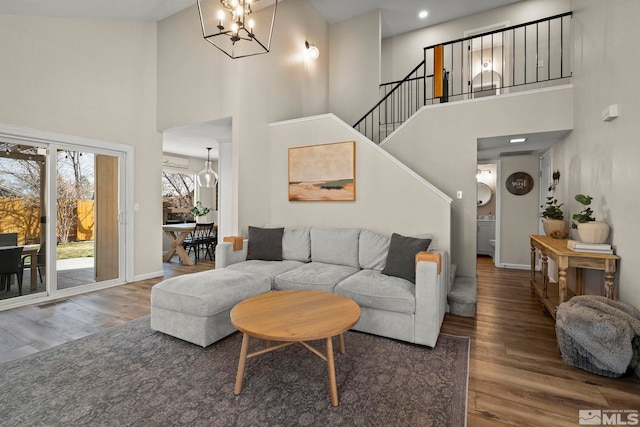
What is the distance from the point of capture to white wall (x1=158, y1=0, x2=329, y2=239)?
4.21 metres

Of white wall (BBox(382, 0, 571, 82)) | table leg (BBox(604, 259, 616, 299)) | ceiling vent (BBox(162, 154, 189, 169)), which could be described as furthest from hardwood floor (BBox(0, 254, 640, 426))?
white wall (BBox(382, 0, 571, 82))

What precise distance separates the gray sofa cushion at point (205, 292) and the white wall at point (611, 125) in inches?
124

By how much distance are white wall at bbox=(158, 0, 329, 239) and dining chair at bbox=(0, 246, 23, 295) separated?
254cm

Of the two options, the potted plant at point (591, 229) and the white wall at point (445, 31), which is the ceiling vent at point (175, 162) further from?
the potted plant at point (591, 229)

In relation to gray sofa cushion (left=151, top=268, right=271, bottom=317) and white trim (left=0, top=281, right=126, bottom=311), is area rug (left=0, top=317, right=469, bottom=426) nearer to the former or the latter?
gray sofa cushion (left=151, top=268, right=271, bottom=317)

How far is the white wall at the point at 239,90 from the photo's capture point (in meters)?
4.21

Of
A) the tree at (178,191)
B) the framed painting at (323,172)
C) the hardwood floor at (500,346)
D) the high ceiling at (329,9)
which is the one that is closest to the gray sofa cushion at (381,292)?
the hardwood floor at (500,346)

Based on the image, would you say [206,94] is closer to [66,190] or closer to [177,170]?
[66,190]

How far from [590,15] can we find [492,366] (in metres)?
3.71

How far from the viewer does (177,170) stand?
841 centimetres

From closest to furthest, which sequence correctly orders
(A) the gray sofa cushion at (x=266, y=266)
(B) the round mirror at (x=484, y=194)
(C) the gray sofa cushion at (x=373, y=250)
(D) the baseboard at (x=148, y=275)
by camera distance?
1. (A) the gray sofa cushion at (x=266, y=266)
2. (C) the gray sofa cushion at (x=373, y=250)
3. (D) the baseboard at (x=148, y=275)
4. (B) the round mirror at (x=484, y=194)

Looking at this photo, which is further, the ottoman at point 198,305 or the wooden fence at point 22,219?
the wooden fence at point 22,219

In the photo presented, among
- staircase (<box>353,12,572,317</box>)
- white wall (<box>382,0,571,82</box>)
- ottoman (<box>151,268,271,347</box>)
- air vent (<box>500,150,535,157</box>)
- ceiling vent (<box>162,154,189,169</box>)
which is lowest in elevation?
ottoman (<box>151,268,271,347</box>)

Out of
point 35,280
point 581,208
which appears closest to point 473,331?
point 581,208
